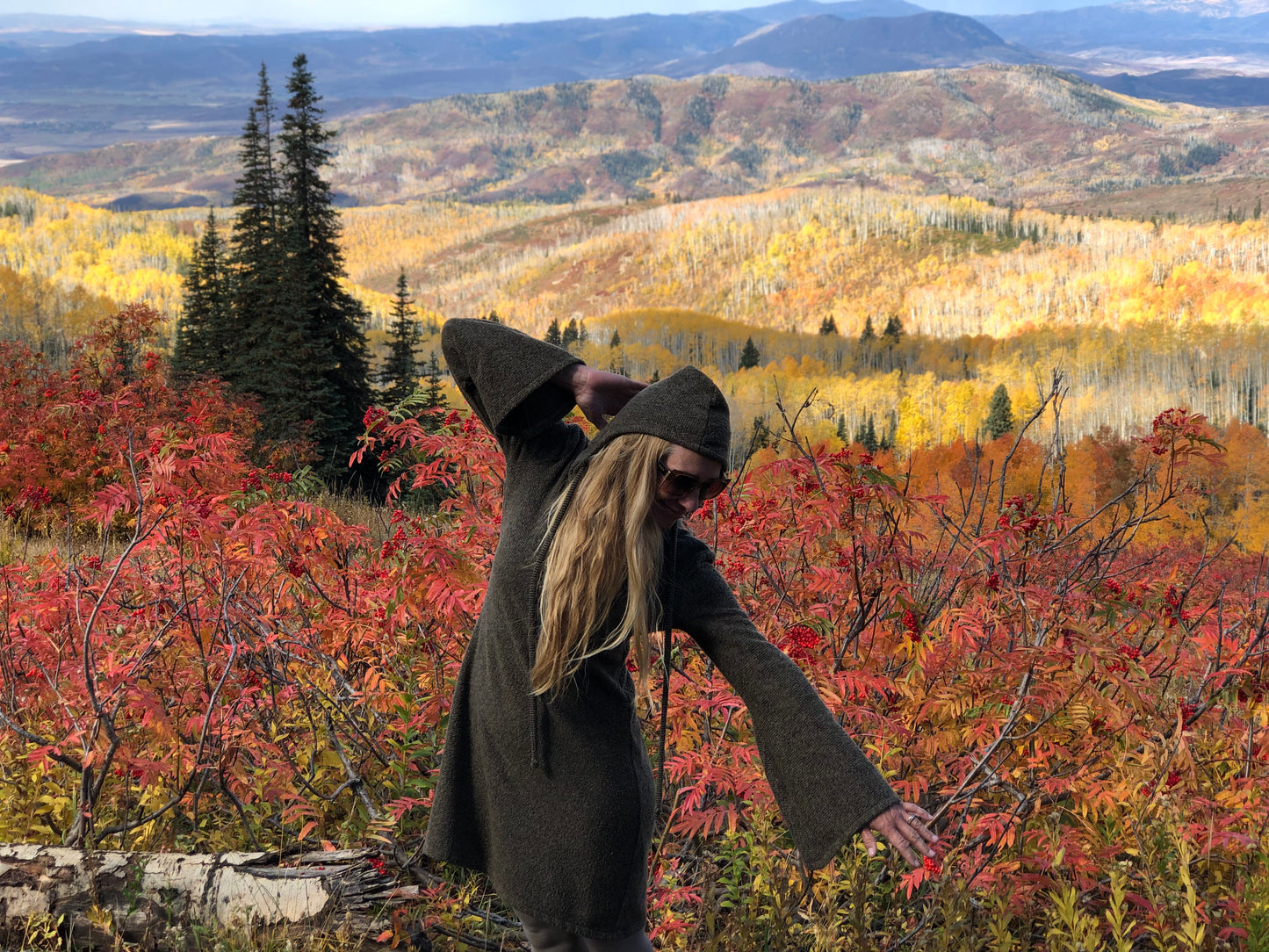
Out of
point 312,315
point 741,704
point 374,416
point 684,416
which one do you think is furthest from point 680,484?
point 312,315

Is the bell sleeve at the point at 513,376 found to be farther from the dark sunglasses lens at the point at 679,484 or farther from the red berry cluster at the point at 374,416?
the red berry cluster at the point at 374,416

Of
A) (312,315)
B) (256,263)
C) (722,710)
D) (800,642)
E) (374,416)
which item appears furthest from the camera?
(256,263)

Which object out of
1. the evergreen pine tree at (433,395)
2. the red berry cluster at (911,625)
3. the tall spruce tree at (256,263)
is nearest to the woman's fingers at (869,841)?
the red berry cluster at (911,625)

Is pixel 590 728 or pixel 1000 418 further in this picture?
pixel 1000 418

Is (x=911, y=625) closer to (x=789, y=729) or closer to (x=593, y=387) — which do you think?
(x=789, y=729)

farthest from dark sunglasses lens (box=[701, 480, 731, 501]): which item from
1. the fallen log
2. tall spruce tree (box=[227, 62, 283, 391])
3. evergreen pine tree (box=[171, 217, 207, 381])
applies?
evergreen pine tree (box=[171, 217, 207, 381])

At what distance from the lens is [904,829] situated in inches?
74.7

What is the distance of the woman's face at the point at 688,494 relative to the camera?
1.95 meters

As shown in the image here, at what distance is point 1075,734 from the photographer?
164 inches

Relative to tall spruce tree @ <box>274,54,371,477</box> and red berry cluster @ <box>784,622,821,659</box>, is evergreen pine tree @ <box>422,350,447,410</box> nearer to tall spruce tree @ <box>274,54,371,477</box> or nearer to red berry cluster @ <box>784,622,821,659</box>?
red berry cluster @ <box>784,622,821,659</box>

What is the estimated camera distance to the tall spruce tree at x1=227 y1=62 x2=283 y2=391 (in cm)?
2350

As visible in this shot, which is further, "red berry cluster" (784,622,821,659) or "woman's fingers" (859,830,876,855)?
"red berry cluster" (784,622,821,659)

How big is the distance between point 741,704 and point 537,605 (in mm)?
2131

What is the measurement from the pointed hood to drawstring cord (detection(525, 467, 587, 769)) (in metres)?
0.17
